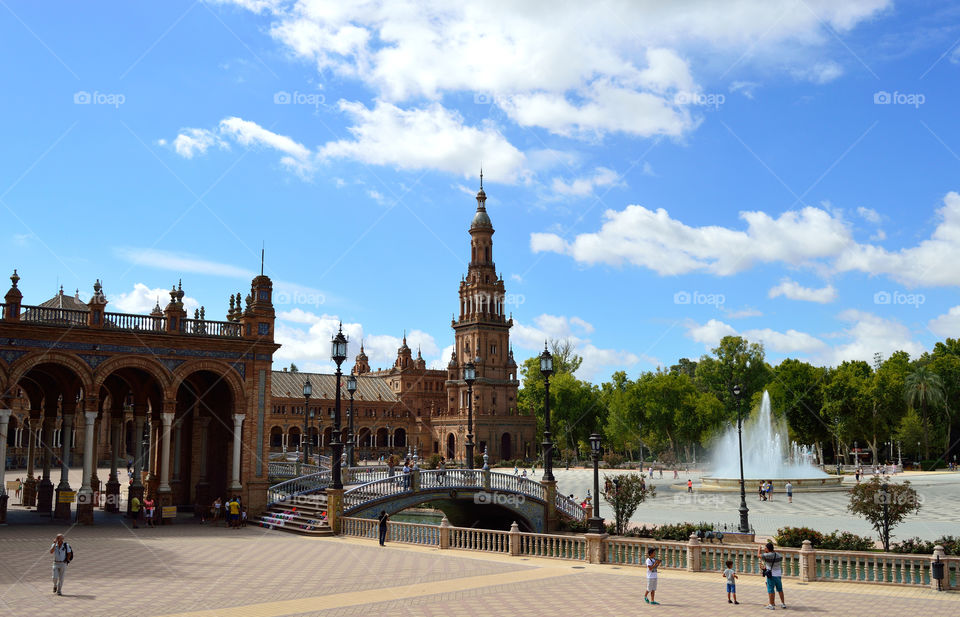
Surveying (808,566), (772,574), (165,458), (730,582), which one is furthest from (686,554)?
(165,458)

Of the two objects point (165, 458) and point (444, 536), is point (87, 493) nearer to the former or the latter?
point (165, 458)

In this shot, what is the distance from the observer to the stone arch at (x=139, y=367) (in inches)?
1261

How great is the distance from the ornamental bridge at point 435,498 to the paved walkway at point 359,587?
5.72 meters

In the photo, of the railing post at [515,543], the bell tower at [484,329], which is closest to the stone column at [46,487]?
the railing post at [515,543]

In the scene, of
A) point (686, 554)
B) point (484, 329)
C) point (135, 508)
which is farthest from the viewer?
point (484, 329)

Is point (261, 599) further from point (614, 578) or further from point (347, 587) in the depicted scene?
point (614, 578)

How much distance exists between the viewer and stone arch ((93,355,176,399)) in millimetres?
32031

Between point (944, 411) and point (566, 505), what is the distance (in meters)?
74.7

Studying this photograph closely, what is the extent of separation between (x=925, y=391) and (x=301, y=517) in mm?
80303

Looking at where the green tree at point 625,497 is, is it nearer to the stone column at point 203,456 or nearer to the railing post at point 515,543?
the railing post at point 515,543

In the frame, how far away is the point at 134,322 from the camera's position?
33.2 metres

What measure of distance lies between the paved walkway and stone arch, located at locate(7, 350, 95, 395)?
6849 mm

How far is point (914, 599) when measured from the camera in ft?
58.6

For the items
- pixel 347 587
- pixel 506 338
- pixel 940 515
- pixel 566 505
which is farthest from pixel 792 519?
pixel 506 338
